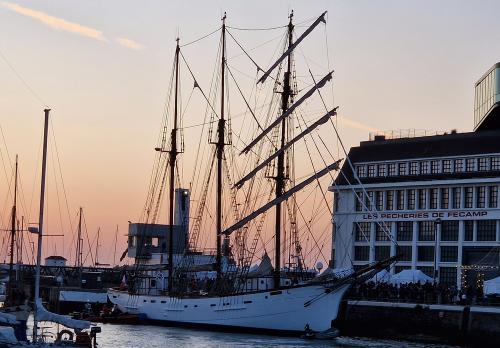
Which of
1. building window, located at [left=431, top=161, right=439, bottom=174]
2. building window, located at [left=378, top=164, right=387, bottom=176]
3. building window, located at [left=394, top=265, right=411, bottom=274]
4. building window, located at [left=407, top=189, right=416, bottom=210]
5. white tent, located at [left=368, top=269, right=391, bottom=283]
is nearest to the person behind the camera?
white tent, located at [left=368, top=269, right=391, bottom=283]

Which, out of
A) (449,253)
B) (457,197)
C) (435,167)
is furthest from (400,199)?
(449,253)

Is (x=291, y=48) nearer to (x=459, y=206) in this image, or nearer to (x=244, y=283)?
(x=244, y=283)

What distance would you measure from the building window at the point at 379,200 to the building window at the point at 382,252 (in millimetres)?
4007

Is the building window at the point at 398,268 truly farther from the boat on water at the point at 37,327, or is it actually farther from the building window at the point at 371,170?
the boat on water at the point at 37,327

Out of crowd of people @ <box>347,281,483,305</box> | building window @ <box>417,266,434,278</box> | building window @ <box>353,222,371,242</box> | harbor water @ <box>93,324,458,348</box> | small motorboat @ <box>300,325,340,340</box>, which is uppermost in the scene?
building window @ <box>353,222,371,242</box>

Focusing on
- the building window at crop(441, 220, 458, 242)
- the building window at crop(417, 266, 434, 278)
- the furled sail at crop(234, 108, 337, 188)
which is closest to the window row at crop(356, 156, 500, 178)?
the building window at crop(441, 220, 458, 242)

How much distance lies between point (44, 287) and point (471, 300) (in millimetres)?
63988

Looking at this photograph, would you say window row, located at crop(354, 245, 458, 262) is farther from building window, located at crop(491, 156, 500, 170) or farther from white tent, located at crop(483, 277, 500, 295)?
white tent, located at crop(483, 277, 500, 295)

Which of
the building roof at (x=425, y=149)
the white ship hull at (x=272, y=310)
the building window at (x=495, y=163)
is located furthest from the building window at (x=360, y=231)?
the white ship hull at (x=272, y=310)

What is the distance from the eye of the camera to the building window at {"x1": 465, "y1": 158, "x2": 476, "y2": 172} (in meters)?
105

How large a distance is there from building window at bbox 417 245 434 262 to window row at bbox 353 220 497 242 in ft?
2.59

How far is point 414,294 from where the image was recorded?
258 ft

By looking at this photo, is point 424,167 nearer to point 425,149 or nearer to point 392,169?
point 425,149

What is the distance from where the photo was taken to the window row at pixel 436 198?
10356 centimetres
